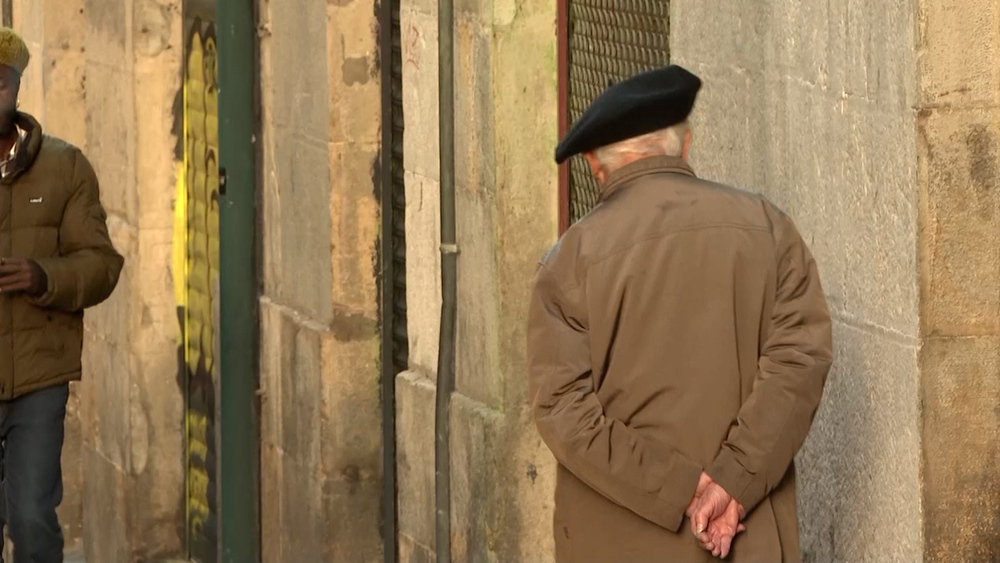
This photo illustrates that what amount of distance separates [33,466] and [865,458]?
344 centimetres

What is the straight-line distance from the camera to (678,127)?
4875 mm

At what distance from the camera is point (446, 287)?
805cm

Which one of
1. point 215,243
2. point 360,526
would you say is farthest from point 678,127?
point 215,243

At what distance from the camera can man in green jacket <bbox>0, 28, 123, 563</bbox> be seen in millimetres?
7824

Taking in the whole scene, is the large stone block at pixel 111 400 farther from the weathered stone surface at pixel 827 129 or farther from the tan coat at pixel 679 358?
the tan coat at pixel 679 358

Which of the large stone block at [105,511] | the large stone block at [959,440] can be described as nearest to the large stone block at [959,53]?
the large stone block at [959,440]

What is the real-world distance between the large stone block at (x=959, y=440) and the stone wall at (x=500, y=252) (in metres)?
2.59

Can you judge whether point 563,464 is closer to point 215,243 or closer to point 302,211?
point 302,211

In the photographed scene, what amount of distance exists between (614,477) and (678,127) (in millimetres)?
744

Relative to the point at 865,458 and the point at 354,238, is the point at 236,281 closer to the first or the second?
the point at 354,238

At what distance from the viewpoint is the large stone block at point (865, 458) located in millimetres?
5203

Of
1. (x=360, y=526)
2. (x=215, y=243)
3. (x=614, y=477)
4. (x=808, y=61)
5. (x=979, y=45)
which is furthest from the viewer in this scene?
(x=215, y=243)

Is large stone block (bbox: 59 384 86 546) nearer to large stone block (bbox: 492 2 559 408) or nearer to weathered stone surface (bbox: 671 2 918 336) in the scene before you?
large stone block (bbox: 492 2 559 408)

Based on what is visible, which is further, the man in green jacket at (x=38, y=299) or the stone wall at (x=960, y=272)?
the man in green jacket at (x=38, y=299)
